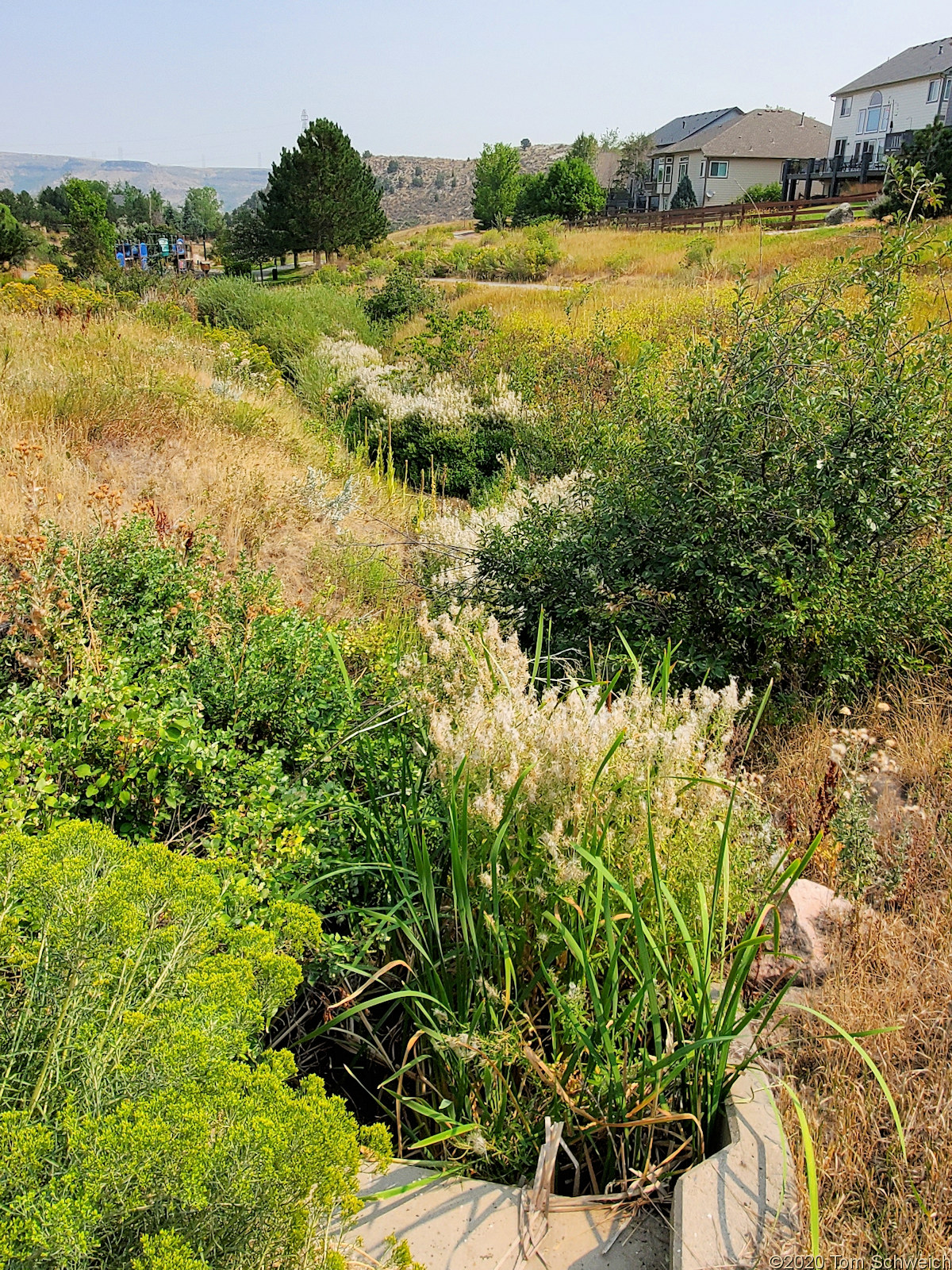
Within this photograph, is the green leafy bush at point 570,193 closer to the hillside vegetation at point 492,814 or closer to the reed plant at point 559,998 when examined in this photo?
the hillside vegetation at point 492,814

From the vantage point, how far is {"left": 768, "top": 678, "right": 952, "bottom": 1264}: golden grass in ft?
5.87

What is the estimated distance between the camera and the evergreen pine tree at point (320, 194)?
38156 millimetres

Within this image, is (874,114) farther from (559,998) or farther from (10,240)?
(559,998)

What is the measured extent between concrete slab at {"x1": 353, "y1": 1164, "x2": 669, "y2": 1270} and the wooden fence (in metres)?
24.3

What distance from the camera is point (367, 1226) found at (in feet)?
5.97

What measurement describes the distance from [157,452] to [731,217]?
2888 cm

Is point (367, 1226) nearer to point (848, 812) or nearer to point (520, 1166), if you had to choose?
point (520, 1166)

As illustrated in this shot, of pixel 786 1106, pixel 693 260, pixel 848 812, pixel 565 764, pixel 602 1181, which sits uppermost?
pixel 693 260

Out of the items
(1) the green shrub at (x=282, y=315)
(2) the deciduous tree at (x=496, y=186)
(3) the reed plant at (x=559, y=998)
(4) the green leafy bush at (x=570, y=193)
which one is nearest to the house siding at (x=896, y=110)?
(4) the green leafy bush at (x=570, y=193)

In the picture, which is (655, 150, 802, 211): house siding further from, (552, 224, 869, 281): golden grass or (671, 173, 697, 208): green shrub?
(552, 224, 869, 281): golden grass

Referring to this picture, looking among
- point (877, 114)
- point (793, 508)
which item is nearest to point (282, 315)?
point (793, 508)

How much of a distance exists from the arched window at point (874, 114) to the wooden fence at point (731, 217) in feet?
52.9

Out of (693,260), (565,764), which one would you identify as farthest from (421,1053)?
(693,260)

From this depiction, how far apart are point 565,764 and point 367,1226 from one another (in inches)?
42.9
